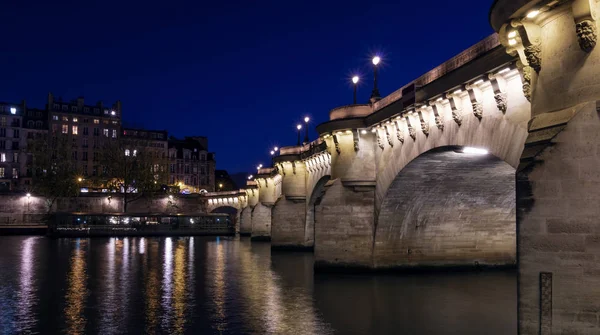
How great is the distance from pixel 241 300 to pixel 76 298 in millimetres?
7024

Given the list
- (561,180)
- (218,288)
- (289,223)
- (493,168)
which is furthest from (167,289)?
(289,223)

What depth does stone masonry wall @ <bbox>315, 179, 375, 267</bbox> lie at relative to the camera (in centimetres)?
3212

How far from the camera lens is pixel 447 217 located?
109 ft

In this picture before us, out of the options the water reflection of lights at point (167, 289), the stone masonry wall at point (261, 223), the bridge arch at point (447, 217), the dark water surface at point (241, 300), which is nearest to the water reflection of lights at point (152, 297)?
the dark water surface at point (241, 300)

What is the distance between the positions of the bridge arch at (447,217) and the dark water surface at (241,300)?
1434mm

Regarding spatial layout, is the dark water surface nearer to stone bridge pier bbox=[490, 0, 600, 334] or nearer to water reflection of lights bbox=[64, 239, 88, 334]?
water reflection of lights bbox=[64, 239, 88, 334]

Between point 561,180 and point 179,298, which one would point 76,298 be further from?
point 561,180

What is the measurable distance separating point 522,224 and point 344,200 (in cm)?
2018

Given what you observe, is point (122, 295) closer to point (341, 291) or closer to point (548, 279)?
point (341, 291)

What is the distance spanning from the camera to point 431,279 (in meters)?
31.6

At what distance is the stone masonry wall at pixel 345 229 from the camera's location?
32125mm

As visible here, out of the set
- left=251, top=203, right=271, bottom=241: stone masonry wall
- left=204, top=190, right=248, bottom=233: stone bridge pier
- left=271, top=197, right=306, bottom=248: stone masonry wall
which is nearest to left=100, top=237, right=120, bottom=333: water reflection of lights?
left=271, top=197, right=306, bottom=248: stone masonry wall

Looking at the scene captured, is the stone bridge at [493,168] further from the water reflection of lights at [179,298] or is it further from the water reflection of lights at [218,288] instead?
the water reflection of lights at [179,298]

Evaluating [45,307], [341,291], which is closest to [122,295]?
[45,307]
